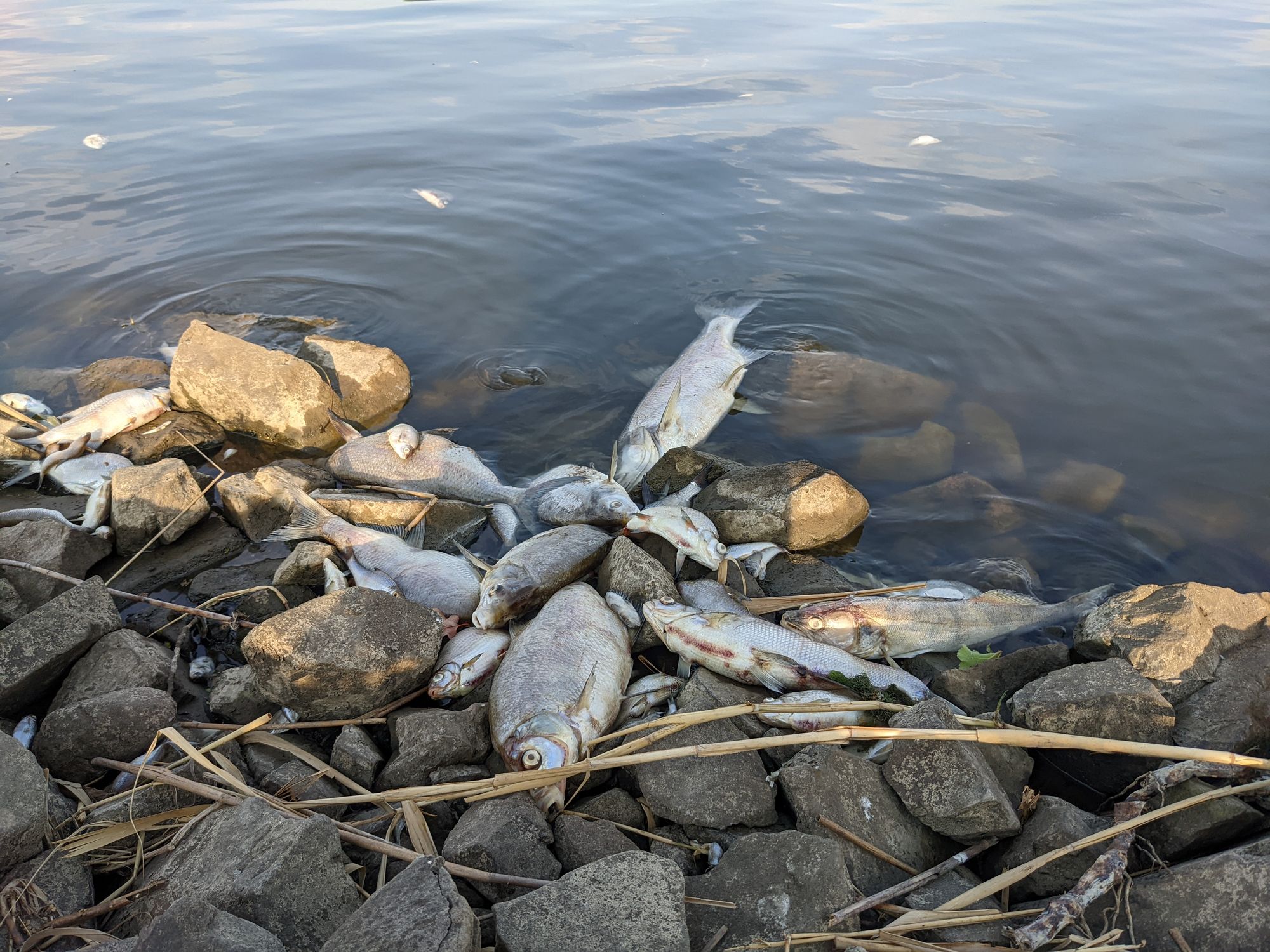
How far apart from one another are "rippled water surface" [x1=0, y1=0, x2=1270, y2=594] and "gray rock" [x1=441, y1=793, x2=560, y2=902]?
360 centimetres

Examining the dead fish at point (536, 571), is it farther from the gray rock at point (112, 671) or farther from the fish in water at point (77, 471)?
the fish in water at point (77, 471)

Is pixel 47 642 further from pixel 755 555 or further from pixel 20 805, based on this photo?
pixel 755 555

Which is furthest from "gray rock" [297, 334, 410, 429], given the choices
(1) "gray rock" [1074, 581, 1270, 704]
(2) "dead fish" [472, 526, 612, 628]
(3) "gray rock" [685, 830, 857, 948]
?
(1) "gray rock" [1074, 581, 1270, 704]

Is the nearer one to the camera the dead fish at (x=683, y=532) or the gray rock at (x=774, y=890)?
the gray rock at (x=774, y=890)

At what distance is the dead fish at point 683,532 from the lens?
17.6 feet

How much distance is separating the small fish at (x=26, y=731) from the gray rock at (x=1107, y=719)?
4637 mm

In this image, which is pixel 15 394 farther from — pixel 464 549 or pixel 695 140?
pixel 695 140

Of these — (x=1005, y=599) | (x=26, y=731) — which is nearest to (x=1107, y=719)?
(x=1005, y=599)

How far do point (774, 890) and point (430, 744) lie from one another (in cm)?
167

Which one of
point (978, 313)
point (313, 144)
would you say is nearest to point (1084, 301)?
point (978, 313)

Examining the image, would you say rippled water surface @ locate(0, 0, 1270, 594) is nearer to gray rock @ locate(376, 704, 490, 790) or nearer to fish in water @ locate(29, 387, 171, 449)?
fish in water @ locate(29, 387, 171, 449)

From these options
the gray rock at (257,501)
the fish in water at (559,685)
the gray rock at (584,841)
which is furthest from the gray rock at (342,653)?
the gray rock at (257,501)

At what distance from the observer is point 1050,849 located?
3.32m

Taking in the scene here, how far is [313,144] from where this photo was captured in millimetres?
15461
